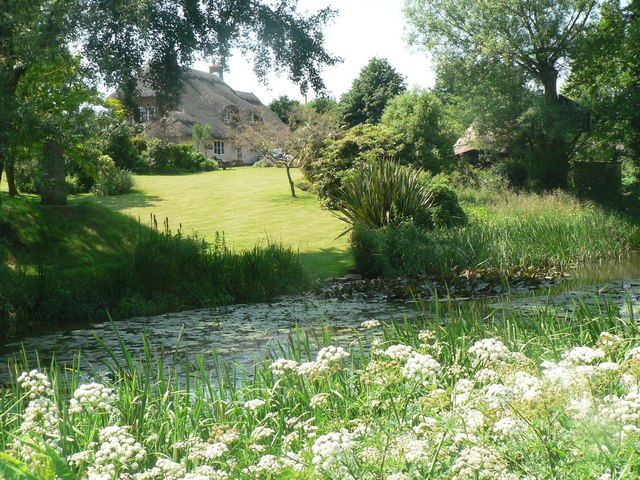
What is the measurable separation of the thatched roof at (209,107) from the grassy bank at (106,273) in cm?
3441

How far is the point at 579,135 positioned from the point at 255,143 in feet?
46.6

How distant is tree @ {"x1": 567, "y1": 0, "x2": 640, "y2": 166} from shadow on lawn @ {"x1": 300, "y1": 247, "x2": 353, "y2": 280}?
612 inches

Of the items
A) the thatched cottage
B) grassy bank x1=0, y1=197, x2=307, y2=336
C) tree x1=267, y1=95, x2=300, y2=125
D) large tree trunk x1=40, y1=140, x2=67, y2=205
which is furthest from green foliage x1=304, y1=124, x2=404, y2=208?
tree x1=267, y1=95, x2=300, y2=125

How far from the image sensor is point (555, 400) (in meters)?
2.69

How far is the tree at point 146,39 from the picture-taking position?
13016mm

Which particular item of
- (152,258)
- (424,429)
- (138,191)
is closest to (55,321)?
(152,258)

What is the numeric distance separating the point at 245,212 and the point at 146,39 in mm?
9541

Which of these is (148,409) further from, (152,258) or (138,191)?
(138,191)

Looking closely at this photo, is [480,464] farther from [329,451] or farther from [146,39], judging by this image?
[146,39]

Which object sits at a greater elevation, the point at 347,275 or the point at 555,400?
the point at 555,400

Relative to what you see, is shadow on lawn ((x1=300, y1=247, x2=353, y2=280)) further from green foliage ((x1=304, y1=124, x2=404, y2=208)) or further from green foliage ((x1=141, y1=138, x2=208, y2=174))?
green foliage ((x1=141, y1=138, x2=208, y2=174))

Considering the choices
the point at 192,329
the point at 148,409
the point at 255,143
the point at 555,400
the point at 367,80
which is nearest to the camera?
the point at 555,400

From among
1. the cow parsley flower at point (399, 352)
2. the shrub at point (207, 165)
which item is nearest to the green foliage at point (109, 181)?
the shrub at point (207, 165)

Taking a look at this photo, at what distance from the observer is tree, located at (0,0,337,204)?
13016 mm
